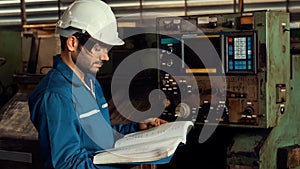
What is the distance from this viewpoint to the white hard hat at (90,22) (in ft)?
4.86

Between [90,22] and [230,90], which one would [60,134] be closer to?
[90,22]

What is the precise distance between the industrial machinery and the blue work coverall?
713 millimetres

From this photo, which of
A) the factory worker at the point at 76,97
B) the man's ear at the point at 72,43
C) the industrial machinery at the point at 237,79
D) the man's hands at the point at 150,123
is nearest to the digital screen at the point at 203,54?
the industrial machinery at the point at 237,79

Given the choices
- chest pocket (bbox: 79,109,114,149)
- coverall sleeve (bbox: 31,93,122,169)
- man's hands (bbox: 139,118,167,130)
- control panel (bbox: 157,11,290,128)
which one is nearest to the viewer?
coverall sleeve (bbox: 31,93,122,169)

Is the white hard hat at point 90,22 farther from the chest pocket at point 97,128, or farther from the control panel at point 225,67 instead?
the control panel at point 225,67

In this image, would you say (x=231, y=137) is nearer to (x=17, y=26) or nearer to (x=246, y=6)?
(x=246, y=6)

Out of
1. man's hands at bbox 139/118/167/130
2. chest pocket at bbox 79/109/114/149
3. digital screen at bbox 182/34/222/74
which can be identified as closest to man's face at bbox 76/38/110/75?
chest pocket at bbox 79/109/114/149

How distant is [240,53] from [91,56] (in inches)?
30.9

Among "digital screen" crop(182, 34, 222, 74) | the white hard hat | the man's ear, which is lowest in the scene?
"digital screen" crop(182, 34, 222, 74)

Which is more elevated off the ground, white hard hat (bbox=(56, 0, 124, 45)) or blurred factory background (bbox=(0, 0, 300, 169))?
white hard hat (bbox=(56, 0, 124, 45))

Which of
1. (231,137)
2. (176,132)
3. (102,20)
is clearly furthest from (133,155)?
(231,137)

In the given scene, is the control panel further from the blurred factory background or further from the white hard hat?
the white hard hat

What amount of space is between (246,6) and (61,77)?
2431 millimetres

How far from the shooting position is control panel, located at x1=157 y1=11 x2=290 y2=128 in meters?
2.03
